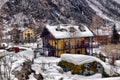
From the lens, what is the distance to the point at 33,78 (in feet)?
119

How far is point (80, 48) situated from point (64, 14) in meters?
80.1

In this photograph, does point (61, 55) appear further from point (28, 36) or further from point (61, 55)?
point (28, 36)

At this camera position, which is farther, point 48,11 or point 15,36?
point 48,11

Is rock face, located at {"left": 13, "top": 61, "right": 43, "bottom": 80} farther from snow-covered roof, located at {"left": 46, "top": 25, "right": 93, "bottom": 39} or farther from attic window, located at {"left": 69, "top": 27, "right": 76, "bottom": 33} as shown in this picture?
attic window, located at {"left": 69, "top": 27, "right": 76, "bottom": 33}

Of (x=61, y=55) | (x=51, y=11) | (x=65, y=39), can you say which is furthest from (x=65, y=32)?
(x=51, y=11)

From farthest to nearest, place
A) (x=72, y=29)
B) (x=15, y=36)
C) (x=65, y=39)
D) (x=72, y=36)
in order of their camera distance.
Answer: (x=15, y=36), (x=72, y=29), (x=65, y=39), (x=72, y=36)

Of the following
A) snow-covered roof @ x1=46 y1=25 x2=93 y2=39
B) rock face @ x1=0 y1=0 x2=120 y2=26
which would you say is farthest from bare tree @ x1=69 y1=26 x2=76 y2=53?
rock face @ x1=0 y1=0 x2=120 y2=26

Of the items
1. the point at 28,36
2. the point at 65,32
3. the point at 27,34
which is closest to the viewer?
the point at 65,32

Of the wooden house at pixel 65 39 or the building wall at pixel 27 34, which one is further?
the building wall at pixel 27 34

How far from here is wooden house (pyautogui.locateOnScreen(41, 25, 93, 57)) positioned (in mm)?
56844

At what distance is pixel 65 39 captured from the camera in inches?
2259

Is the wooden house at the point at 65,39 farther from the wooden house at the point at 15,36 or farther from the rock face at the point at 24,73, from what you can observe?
the wooden house at the point at 15,36

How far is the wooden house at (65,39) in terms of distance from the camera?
56.8 m

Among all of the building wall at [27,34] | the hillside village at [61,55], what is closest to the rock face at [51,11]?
the building wall at [27,34]
